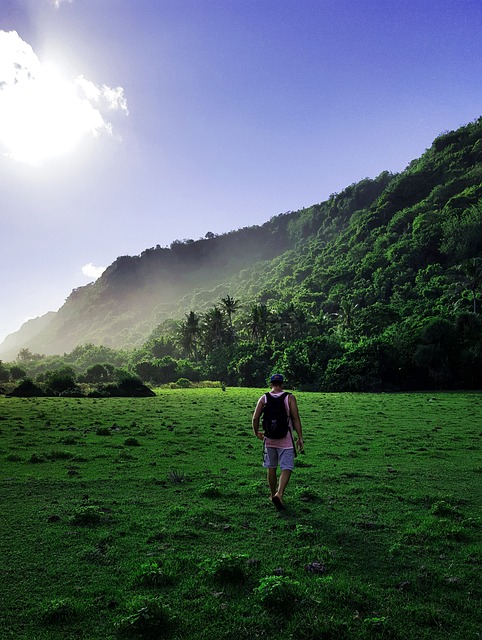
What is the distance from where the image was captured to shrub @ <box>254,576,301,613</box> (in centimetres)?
568

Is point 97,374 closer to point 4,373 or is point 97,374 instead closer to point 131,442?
point 4,373

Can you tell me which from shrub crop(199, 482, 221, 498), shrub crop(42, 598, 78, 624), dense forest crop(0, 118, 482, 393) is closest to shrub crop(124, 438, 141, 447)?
shrub crop(199, 482, 221, 498)

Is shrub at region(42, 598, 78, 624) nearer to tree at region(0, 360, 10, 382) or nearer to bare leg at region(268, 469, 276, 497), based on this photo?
bare leg at region(268, 469, 276, 497)

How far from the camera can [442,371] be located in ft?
194

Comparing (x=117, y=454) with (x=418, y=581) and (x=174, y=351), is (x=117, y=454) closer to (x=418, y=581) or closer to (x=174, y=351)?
(x=418, y=581)

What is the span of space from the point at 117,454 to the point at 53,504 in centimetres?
648

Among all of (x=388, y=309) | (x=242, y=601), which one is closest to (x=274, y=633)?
(x=242, y=601)

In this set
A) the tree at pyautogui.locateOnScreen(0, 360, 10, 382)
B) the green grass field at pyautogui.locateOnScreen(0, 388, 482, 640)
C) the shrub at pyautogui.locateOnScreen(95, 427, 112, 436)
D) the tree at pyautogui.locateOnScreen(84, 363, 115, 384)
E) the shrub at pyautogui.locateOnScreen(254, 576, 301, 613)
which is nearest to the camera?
the green grass field at pyautogui.locateOnScreen(0, 388, 482, 640)

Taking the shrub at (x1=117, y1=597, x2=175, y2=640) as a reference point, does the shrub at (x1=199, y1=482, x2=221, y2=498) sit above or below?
below

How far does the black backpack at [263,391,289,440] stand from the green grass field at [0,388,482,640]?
1.98 metres

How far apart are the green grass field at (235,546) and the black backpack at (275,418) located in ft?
6.51

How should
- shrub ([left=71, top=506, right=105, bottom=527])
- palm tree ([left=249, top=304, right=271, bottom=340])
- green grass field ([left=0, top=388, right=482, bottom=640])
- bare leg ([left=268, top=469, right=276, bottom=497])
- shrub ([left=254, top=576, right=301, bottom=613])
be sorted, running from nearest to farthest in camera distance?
green grass field ([left=0, top=388, right=482, bottom=640])
shrub ([left=254, top=576, right=301, bottom=613])
shrub ([left=71, top=506, right=105, bottom=527])
bare leg ([left=268, top=469, right=276, bottom=497])
palm tree ([left=249, top=304, right=271, bottom=340])

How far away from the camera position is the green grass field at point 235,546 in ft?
17.8

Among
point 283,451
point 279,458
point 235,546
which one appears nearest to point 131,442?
point 279,458
